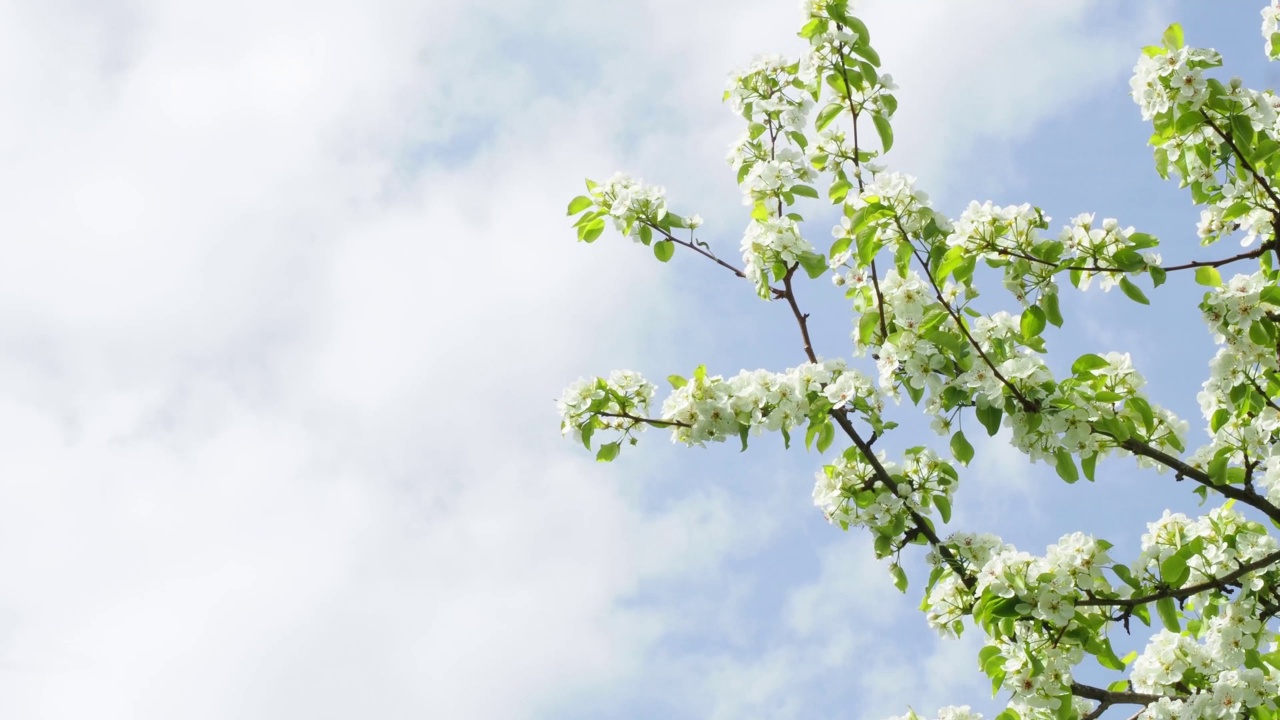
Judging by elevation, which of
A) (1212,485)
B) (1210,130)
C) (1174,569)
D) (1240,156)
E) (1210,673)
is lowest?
(1210,673)

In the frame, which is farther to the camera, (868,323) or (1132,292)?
(868,323)

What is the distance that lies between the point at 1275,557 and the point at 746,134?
2.67 m

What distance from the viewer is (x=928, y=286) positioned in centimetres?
389

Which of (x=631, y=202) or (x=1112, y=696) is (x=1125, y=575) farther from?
(x=631, y=202)

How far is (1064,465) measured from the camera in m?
3.67

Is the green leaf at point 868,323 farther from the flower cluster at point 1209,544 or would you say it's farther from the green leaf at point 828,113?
the flower cluster at point 1209,544

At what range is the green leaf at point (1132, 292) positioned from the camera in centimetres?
369

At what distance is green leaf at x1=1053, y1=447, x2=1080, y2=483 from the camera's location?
366cm

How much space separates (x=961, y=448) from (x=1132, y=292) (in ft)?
2.67

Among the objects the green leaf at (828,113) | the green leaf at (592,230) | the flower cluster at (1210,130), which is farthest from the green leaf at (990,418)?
the green leaf at (592,230)

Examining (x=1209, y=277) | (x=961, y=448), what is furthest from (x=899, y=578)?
(x=1209, y=277)

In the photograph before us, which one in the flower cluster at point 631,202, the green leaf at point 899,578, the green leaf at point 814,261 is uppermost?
the flower cluster at point 631,202

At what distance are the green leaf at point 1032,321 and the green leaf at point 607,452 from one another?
5.72 feet

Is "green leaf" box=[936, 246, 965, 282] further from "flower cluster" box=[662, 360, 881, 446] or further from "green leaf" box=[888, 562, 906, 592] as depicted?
"green leaf" box=[888, 562, 906, 592]
